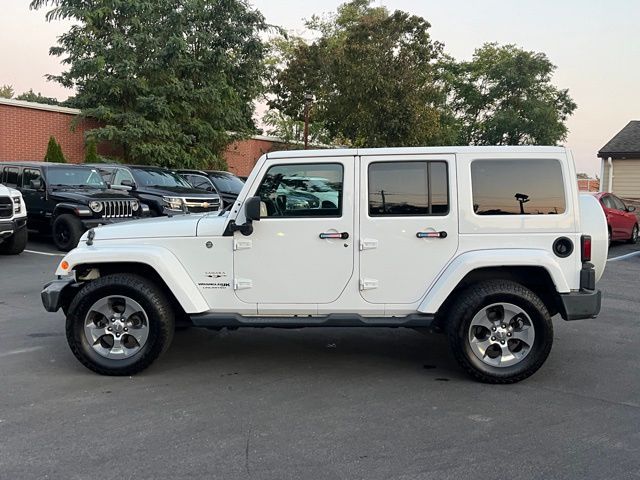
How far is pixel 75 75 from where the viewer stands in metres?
22.8

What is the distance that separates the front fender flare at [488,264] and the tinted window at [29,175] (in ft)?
36.3

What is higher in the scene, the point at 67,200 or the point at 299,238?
the point at 67,200

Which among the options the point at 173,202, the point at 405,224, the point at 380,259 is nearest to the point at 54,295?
the point at 380,259

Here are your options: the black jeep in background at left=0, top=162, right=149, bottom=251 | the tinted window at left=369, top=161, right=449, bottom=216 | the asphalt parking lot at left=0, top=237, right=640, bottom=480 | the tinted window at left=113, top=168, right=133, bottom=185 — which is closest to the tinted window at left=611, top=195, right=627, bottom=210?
the asphalt parking lot at left=0, top=237, right=640, bottom=480

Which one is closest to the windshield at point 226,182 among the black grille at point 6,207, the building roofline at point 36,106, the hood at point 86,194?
the hood at point 86,194

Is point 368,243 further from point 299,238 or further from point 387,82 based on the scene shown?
point 387,82

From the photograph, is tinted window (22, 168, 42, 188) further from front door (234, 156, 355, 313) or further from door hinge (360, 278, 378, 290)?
door hinge (360, 278, 378, 290)

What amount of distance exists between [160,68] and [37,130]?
16.0ft

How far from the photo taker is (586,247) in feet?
16.9

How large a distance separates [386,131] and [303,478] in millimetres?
24382

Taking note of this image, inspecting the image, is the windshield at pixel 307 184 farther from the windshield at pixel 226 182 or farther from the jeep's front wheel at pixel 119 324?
the windshield at pixel 226 182

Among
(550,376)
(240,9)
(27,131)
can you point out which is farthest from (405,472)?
(240,9)

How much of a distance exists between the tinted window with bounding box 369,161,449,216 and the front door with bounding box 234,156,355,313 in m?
0.20

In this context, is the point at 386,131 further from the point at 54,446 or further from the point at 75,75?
the point at 54,446
